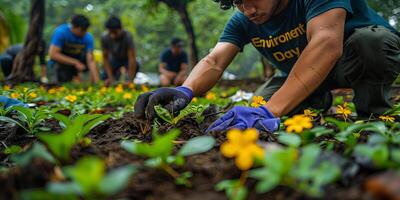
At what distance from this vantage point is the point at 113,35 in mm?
7906

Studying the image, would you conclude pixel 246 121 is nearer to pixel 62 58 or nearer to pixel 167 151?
pixel 167 151

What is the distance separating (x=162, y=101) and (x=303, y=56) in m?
0.85

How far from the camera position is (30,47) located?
6.88 metres

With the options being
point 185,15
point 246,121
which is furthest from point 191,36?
point 246,121

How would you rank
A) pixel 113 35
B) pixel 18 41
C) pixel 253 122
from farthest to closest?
pixel 18 41, pixel 113 35, pixel 253 122

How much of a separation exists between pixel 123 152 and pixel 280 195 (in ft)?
1.80

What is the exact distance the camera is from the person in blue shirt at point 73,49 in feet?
24.3

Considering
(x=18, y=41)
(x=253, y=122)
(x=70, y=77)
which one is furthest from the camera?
(x=18, y=41)

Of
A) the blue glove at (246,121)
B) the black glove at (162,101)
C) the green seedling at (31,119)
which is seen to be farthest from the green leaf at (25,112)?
the blue glove at (246,121)

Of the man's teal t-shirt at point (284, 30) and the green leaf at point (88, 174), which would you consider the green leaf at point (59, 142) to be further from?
the man's teal t-shirt at point (284, 30)

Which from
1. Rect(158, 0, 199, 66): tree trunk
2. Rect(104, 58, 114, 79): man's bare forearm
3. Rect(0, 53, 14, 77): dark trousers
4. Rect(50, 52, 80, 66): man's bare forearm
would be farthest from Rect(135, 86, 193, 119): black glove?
Rect(0, 53, 14, 77): dark trousers

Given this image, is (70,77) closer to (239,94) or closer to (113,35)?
(113,35)

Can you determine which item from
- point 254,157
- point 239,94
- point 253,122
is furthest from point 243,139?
point 239,94

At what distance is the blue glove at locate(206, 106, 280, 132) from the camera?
1.74 metres
